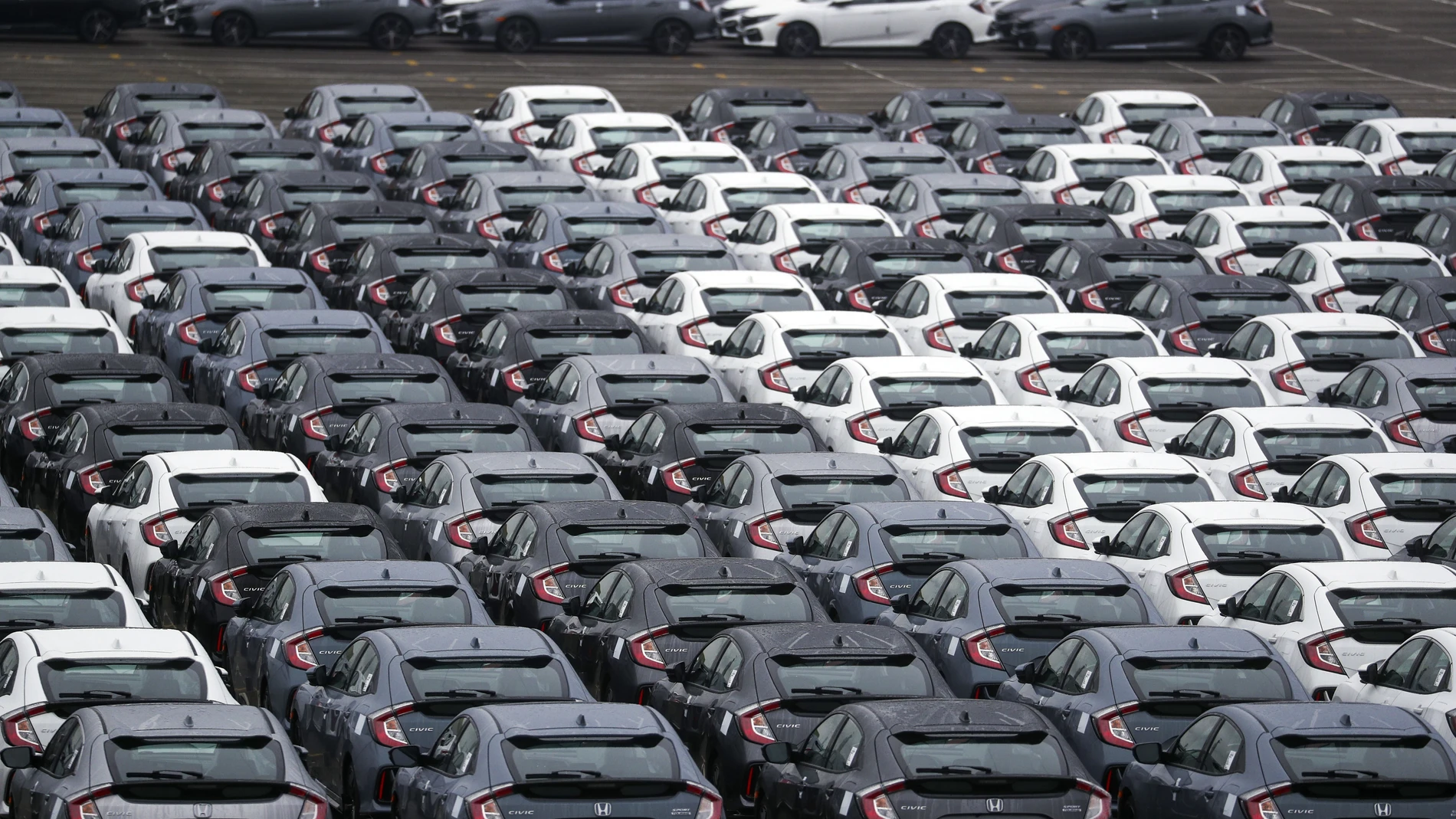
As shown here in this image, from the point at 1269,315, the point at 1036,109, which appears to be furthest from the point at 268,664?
the point at 1036,109

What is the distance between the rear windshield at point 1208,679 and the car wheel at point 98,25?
3416 centimetres

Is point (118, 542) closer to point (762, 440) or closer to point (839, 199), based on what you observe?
point (762, 440)

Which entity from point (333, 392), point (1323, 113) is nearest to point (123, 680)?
point (333, 392)

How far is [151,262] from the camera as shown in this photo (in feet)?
91.5

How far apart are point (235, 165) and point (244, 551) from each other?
16.1 meters

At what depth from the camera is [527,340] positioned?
81.5 ft

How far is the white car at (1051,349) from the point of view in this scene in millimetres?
25016

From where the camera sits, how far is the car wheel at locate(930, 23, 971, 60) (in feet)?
162

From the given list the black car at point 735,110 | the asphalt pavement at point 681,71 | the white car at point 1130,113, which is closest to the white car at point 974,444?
the black car at point 735,110

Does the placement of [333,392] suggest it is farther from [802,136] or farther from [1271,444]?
[802,136]

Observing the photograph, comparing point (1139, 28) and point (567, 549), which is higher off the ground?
point (567, 549)

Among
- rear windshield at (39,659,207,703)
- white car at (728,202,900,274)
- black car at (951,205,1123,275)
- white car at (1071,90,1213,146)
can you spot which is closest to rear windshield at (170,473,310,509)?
rear windshield at (39,659,207,703)

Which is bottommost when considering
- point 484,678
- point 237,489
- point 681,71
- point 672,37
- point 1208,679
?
point 681,71

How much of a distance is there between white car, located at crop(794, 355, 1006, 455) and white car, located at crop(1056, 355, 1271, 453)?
0.87 metres
